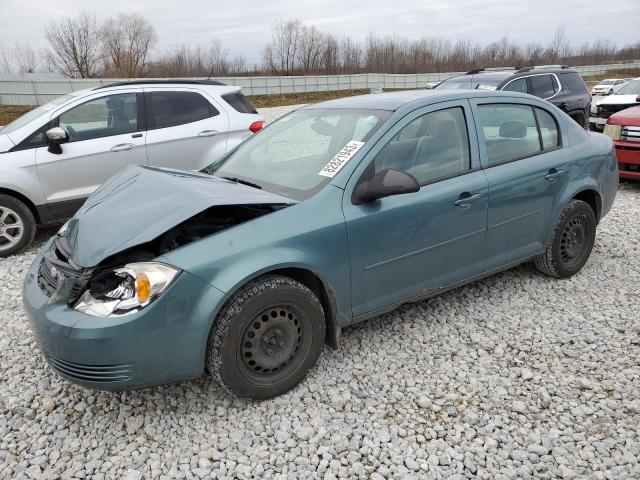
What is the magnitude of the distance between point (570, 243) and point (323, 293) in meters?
2.56

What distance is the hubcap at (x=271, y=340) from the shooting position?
271 centimetres

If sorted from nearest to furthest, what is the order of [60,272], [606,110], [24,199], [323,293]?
[60,272] → [323,293] → [24,199] → [606,110]

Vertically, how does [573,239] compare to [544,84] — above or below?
→ below

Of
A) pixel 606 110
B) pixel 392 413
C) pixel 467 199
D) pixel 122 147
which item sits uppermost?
pixel 122 147

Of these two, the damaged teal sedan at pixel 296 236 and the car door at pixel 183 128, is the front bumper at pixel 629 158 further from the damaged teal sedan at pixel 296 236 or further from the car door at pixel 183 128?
the car door at pixel 183 128

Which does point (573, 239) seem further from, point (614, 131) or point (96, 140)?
point (96, 140)

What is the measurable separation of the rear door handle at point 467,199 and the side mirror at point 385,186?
0.58m

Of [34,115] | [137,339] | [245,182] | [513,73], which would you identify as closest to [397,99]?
[245,182]

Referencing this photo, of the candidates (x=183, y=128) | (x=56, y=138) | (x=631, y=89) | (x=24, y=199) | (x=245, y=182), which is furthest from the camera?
(x=631, y=89)

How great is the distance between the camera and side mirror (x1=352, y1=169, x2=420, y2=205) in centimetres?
288

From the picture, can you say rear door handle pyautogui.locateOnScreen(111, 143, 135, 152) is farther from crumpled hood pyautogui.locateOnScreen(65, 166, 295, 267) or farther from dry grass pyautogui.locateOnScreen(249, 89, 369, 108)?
dry grass pyautogui.locateOnScreen(249, 89, 369, 108)

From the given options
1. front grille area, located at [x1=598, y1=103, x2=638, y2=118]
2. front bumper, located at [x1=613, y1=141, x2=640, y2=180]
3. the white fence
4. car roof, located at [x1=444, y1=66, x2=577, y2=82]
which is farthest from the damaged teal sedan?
the white fence

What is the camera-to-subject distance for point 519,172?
12.2ft

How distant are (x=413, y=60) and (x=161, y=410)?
6715 cm
